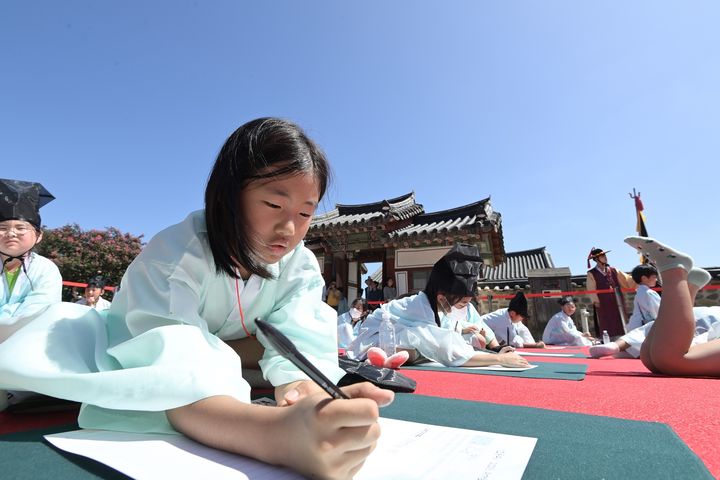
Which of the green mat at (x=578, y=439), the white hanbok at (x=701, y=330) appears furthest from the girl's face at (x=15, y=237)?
the white hanbok at (x=701, y=330)

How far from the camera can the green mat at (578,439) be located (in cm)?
75

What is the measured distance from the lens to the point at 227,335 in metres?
1.56

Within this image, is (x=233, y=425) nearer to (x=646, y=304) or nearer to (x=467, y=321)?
(x=467, y=321)

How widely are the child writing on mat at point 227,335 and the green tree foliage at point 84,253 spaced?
55.6 feet

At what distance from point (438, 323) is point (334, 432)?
2882 mm

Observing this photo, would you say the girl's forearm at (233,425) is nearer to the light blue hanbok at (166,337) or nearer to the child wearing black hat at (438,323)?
the light blue hanbok at (166,337)

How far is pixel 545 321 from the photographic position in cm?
941

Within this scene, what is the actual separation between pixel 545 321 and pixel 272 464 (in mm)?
10202

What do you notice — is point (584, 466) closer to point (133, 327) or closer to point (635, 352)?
point (133, 327)

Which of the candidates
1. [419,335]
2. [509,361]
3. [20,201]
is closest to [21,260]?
[20,201]

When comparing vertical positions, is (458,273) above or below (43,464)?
above

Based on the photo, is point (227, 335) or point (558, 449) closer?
point (558, 449)

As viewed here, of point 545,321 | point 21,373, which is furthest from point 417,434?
point 545,321

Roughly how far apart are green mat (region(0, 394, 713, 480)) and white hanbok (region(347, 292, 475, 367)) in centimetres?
169
